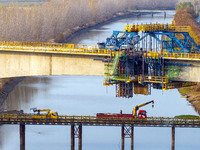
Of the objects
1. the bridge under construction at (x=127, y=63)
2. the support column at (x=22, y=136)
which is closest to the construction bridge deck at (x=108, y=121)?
the support column at (x=22, y=136)

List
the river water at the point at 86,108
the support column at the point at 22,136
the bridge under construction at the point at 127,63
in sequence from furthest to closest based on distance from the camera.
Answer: the river water at the point at 86,108, the support column at the point at 22,136, the bridge under construction at the point at 127,63

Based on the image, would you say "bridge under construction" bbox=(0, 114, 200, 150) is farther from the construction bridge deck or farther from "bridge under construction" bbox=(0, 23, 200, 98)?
"bridge under construction" bbox=(0, 23, 200, 98)

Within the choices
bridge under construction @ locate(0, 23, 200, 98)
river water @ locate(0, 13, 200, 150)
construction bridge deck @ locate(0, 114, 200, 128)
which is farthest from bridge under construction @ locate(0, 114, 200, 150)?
bridge under construction @ locate(0, 23, 200, 98)

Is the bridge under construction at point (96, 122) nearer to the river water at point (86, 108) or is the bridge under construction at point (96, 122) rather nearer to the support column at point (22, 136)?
the support column at point (22, 136)

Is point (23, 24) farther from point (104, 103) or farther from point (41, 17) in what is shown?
point (104, 103)

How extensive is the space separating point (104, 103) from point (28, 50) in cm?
2142

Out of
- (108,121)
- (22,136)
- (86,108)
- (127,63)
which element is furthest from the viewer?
(86,108)

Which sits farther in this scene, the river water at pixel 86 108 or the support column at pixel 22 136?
the river water at pixel 86 108

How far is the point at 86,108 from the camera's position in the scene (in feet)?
294

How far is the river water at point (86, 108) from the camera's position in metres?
74.0

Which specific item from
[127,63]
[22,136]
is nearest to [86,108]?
[22,136]

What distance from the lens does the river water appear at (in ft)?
243

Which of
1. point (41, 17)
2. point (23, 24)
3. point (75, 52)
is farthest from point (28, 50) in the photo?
point (41, 17)

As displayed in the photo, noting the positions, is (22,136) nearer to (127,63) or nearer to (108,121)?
(108,121)
